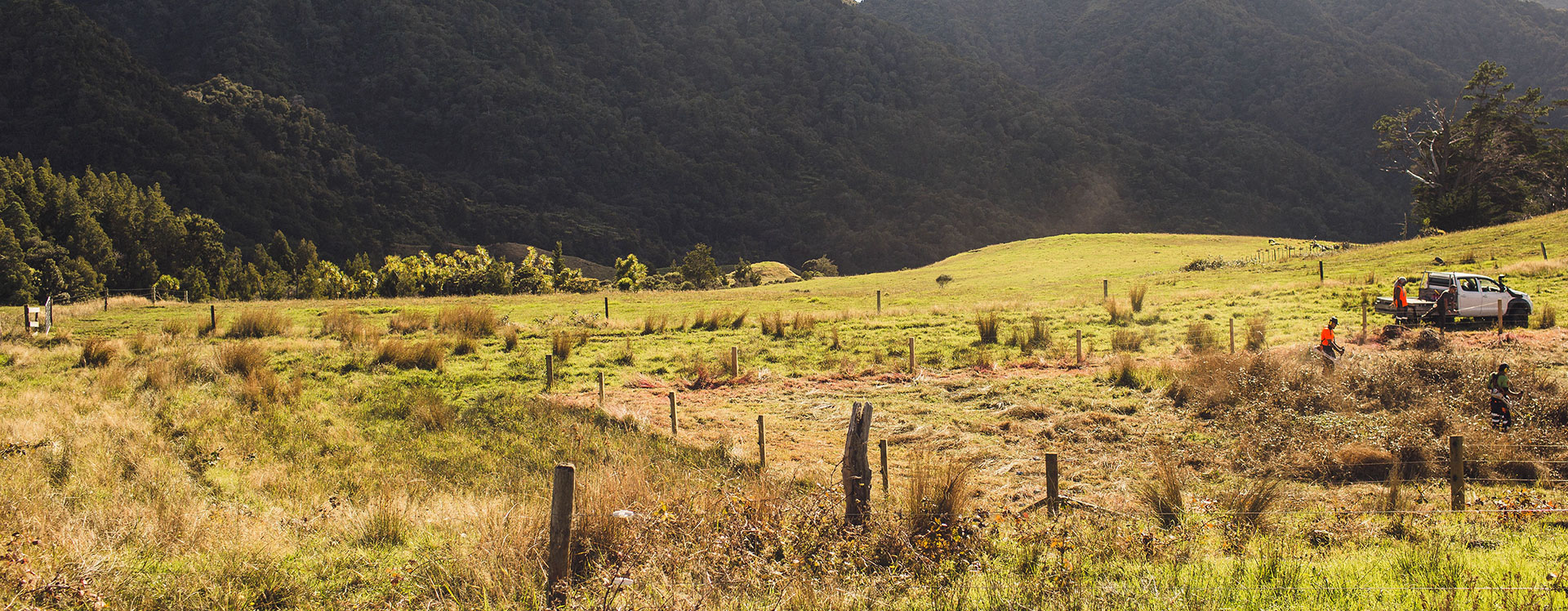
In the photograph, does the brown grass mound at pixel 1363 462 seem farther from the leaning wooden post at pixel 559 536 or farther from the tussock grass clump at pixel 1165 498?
the leaning wooden post at pixel 559 536

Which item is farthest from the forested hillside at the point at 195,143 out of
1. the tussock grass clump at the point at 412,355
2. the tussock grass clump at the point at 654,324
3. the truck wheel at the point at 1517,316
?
the truck wheel at the point at 1517,316

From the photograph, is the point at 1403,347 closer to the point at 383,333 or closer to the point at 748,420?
the point at 748,420

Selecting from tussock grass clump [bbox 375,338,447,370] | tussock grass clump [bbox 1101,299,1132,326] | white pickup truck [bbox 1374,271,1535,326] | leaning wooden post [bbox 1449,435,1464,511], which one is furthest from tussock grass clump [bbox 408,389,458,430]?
white pickup truck [bbox 1374,271,1535,326]

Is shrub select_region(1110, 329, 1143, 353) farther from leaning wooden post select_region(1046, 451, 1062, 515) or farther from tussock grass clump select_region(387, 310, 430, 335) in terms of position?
tussock grass clump select_region(387, 310, 430, 335)

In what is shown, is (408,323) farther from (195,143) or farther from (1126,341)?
(195,143)

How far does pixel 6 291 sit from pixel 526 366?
55.8 metres

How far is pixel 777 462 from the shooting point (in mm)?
12383

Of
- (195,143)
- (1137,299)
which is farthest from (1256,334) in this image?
(195,143)

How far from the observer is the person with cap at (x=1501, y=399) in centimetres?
1134

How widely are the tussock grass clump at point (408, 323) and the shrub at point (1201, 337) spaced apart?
925 inches

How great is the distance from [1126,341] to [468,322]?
20.8m

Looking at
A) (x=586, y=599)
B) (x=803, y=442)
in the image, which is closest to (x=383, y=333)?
(x=803, y=442)

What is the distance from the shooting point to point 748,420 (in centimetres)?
1570

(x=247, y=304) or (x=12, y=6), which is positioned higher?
(x=12, y=6)
